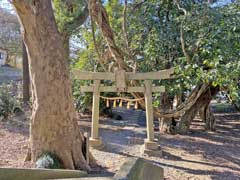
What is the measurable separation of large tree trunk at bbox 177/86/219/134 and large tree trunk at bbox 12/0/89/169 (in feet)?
17.1

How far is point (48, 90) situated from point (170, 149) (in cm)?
391

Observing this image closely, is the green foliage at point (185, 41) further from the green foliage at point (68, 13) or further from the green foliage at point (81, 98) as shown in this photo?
the green foliage at point (68, 13)

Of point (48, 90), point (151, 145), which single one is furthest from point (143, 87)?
point (48, 90)

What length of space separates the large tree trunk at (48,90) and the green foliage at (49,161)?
0.06m

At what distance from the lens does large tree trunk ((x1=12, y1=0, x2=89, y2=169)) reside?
13.2ft

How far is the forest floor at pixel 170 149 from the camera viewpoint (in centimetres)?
519

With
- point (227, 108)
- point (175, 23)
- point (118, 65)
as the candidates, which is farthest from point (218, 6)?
point (227, 108)

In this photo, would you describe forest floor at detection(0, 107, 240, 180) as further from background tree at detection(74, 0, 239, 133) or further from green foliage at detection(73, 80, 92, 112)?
background tree at detection(74, 0, 239, 133)

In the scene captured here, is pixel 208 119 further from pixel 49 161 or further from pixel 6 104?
pixel 49 161

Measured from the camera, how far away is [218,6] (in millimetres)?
7395

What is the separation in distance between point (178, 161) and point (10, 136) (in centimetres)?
385

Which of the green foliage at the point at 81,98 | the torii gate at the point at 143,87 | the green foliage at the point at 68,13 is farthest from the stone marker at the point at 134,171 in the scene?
the green foliage at the point at 81,98

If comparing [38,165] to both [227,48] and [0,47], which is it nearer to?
[227,48]

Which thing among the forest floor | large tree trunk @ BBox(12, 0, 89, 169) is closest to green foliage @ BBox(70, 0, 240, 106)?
the forest floor
